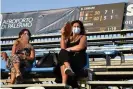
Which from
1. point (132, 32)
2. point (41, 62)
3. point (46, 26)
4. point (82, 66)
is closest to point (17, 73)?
point (41, 62)

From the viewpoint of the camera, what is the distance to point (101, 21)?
11008 millimetres

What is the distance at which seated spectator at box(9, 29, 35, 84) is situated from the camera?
4602 millimetres

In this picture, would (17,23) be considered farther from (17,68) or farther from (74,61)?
(74,61)

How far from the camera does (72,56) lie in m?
4.44

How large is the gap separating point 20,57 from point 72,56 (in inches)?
29.2

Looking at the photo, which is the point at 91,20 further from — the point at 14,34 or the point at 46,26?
the point at 14,34

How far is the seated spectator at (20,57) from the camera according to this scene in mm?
4602

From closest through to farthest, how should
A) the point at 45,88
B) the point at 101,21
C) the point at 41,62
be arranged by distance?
the point at 45,88 → the point at 41,62 → the point at 101,21

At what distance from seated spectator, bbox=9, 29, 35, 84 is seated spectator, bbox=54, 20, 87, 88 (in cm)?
54

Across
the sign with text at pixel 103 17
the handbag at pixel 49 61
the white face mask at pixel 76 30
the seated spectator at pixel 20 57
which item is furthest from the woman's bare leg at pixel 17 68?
the sign with text at pixel 103 17

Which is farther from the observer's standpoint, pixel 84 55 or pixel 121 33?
pixel 121 33

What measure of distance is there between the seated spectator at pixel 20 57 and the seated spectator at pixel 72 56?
0.54 m

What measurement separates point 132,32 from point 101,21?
3.71ft

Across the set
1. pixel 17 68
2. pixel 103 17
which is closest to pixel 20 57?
pixel 17 68
